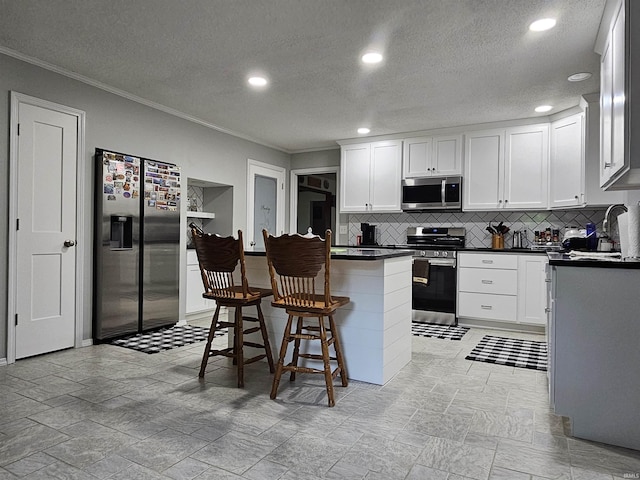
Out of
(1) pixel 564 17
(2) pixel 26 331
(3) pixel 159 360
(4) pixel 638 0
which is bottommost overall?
(3) pixel 159 360

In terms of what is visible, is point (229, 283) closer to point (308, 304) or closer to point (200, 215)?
point (308, 304)

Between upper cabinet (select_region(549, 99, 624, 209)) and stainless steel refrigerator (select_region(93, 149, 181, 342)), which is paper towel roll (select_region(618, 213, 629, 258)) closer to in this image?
upper cabinet (select_region(549, 99, 624, 209))

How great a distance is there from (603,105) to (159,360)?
11.9 feet

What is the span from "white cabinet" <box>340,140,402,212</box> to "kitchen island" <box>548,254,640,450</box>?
358cm

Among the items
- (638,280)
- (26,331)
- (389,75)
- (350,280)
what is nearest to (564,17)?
(389,75)

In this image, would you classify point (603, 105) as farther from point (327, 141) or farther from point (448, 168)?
point (327, 141)

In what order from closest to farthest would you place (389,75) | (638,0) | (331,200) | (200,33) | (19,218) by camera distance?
(638,0)
(200,33)
(19,218)
(389,75)
(331,200)

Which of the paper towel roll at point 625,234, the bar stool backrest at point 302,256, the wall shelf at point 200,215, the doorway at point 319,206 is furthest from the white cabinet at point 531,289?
the doorway at point 319,206

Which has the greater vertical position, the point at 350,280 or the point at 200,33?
the point at 200,33

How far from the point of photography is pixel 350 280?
9.77ft

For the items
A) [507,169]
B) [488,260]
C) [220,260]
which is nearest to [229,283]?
[220,260]

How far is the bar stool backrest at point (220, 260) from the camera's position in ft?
9.18

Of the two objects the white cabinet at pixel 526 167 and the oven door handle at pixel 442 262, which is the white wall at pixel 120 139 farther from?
the white cabinet at pixel 526 167

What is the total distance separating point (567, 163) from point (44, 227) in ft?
16.5
